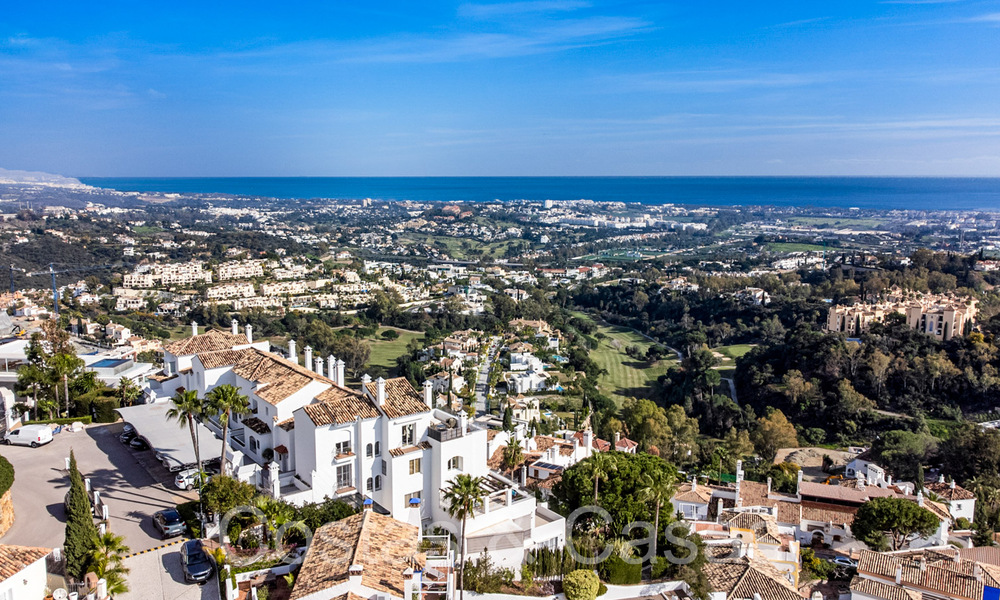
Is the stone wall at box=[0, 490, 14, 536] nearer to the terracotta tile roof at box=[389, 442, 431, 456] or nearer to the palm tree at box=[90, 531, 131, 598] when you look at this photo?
the palm tree at box=[90, 531, 131, 598]

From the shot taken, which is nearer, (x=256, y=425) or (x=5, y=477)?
(x=5, y=477)

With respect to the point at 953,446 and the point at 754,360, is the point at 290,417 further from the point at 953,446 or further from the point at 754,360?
the point at 754,360

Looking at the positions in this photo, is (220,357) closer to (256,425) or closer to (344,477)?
(256,425)

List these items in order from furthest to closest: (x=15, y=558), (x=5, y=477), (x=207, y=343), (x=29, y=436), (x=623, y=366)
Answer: (x=623, y=366)
(x=207, y=343)
(x=29, y=436)
(x=5, y=477)
(x=15, y=558)

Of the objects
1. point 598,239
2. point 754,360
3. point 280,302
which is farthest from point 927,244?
point 280,302

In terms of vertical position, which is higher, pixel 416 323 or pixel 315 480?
pixel 315 480

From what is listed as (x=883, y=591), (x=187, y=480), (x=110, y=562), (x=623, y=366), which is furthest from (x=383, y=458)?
(x=623, y=366)
